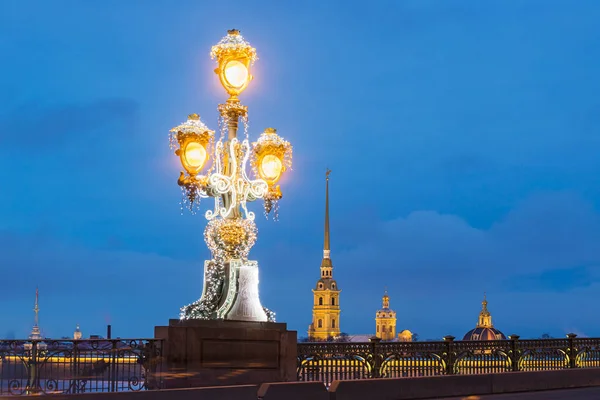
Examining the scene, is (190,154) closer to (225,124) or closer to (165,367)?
(225,124)

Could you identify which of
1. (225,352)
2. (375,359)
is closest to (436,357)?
(375,359)

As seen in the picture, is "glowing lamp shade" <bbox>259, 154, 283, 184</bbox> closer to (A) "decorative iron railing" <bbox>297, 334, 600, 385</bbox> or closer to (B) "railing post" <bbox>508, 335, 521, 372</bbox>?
(A) "decorative iron railing" <bbox>297, 334, 600, 385</bbox>

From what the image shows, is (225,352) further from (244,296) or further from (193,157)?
(193,157)

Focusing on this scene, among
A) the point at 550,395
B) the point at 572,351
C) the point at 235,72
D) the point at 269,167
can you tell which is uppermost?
the point at 235,72

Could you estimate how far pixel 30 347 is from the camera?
1661cm

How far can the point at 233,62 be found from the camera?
72.4 feet

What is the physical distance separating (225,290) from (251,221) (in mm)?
2004

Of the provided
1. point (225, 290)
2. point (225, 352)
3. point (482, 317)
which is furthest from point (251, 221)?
point (482, 317)

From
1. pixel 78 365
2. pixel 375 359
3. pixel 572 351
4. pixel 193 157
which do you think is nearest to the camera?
pixel 78 365

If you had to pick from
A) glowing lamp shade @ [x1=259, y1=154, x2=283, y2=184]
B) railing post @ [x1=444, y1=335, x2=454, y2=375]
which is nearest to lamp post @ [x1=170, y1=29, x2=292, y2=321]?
glowing lamp shade @ [x1=259, y1=154, x2=283, y2=184]

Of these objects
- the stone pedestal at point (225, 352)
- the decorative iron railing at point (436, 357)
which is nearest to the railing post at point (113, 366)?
the stone pedestal at point (225, 352)

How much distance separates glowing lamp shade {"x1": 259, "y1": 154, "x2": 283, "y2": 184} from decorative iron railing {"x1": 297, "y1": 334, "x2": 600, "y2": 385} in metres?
4.50

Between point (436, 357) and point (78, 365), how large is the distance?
34.2ft

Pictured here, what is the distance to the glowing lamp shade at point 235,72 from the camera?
2205 centimetres
